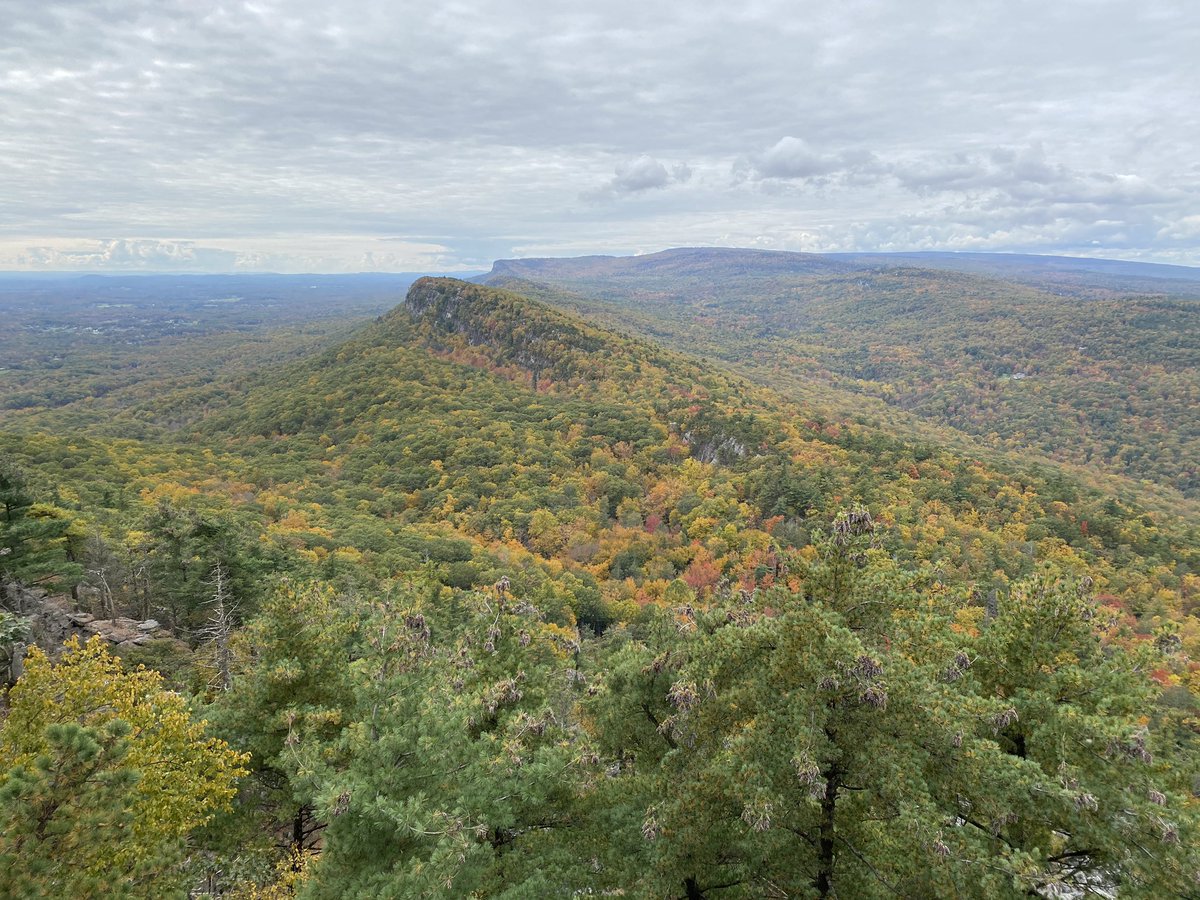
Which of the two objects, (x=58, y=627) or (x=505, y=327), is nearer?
(x=58, y=627)

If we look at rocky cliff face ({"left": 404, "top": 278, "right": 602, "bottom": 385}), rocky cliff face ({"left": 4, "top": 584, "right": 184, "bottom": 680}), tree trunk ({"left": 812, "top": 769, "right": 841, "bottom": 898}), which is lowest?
rocky cliff face ({"left": 4, "top": 584, "right": 184, "bottom": 680})

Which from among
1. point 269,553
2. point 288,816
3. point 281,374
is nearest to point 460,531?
point 269,553

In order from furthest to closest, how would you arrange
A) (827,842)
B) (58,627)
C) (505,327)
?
(505,327)
(58,627)
(827,842)

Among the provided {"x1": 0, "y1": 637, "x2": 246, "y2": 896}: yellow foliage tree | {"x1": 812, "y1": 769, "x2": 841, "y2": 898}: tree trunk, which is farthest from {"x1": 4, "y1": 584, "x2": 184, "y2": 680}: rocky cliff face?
{"x1": 812, "y1": 769, "x2": 841, "y2": 898}: tree trunk

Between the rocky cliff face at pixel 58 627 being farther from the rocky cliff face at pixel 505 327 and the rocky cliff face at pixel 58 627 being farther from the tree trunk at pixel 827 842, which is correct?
the rocky cliff face at pixel 505 327

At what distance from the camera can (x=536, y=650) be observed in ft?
60.0

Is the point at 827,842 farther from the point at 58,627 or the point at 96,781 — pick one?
the point at 58,627

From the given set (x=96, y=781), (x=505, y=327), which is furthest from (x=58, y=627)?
(x=505, y=327)

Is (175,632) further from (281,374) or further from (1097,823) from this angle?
(281,374)

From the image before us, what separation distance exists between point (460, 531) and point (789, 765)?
234 feet

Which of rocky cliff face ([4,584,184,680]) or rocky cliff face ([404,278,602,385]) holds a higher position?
rocky cliff face ([404,278,602,385])

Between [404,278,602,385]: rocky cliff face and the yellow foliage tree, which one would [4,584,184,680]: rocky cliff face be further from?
[404,278,602,385]: rocky cliff face

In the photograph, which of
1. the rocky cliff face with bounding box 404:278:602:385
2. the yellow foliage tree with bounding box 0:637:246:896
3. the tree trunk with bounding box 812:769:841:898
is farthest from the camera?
the rocky cliff face with bounding box 404:278:602:385

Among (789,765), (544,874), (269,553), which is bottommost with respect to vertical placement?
(269,553)
